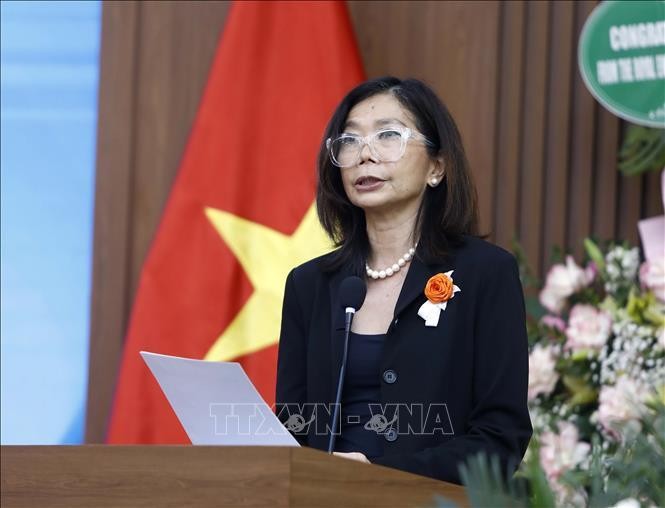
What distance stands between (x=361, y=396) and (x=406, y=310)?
7.4 inches

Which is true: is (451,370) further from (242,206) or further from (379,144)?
(242,206)

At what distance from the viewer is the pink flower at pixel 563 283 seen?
3766 millimetres

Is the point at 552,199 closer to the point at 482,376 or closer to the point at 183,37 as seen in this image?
the point at 183,37

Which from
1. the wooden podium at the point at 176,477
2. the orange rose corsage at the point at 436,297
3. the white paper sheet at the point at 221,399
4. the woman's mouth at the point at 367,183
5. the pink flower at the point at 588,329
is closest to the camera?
the wooden podium at the point at 176,477

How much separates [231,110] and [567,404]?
1.41 meters

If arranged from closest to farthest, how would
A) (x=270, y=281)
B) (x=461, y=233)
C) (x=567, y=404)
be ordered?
1. (x=461, y=233)
2. (x=567, y=404)
3. (x=270, y=281)

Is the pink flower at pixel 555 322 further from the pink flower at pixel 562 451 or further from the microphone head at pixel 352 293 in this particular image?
the microphone head at pixel 352 293

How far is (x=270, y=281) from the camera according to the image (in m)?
3.97

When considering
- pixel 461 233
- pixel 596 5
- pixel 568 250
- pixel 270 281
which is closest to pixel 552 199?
pixel 568 250

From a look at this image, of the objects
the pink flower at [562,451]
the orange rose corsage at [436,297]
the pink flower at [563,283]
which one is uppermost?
the orange rose corsage at [436,297]

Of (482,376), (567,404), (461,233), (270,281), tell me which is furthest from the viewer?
(270,281)

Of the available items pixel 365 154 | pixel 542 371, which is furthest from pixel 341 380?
pixel 542 371

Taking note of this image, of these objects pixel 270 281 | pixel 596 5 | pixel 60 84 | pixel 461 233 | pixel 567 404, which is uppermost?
pixel 596 5

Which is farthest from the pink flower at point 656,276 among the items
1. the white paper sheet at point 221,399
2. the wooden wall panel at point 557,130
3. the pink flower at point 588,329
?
the white paper sheet at point 221,399
